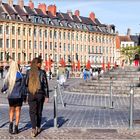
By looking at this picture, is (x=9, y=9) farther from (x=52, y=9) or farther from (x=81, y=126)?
(x=81, y=126)

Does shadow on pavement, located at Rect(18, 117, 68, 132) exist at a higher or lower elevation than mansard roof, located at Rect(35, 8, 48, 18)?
lower

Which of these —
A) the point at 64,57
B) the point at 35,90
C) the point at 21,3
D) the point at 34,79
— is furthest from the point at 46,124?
the point at 64,57

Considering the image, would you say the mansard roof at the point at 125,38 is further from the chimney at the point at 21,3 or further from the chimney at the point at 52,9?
the chimney at the point at 21,3

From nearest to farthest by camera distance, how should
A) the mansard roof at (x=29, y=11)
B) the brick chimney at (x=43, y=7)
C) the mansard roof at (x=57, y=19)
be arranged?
the mansard roof at (x=57, y=19) < the mansard roof at (x=29, y=11) < the brick chimney at (x=43, y=7)

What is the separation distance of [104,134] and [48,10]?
10374 cm

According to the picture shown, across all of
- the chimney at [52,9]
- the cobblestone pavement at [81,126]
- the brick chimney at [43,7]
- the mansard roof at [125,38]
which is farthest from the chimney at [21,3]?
the cobblestone pavement at [81,126]

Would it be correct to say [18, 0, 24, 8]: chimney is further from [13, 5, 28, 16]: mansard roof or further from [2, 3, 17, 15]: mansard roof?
[2, 3, 17, 15]: mansard roof

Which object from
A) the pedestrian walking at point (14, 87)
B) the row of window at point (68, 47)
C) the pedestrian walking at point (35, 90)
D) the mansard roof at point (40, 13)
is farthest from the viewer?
the mansard roof at point (40, 13)

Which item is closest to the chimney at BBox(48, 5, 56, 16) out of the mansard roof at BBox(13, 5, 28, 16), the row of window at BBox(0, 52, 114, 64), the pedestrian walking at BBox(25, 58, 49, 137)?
the row of window at BBox(0, 52, 114, 64)

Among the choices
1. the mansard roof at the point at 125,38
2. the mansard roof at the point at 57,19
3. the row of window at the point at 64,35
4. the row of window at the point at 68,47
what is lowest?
the row of window at the point at 68,47

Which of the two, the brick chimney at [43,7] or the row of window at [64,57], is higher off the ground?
the brick chimney at [43,7]

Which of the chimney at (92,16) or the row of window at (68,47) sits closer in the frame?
the row of window at (68,47)

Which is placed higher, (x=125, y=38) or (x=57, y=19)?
(x=57, y=19)

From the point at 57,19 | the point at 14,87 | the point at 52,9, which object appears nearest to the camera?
the point at 14,87
